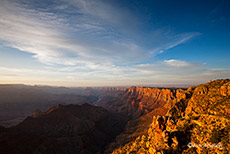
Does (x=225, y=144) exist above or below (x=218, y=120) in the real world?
below

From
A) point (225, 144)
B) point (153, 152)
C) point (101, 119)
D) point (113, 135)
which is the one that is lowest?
point (113, 135)

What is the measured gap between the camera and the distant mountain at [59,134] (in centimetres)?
6469

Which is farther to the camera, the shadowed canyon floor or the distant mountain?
the distant mountain

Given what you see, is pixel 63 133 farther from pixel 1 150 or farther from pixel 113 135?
pixel 113 135

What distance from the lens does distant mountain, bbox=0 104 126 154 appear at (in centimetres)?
6469

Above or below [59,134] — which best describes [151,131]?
above

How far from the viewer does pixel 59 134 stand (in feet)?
298

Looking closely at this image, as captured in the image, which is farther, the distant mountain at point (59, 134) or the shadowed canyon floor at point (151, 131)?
the distant mountain at point (59, 134)

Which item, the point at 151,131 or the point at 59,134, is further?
the point at 59,134

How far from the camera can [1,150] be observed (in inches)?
2275

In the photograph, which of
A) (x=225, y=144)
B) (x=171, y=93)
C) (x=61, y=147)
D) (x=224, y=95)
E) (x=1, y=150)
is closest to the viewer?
(x=225, y=144)

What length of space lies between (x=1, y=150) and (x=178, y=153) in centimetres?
8252

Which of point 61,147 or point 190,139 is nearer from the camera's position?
point 190,139

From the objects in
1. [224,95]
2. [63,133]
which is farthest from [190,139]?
[63,133]
